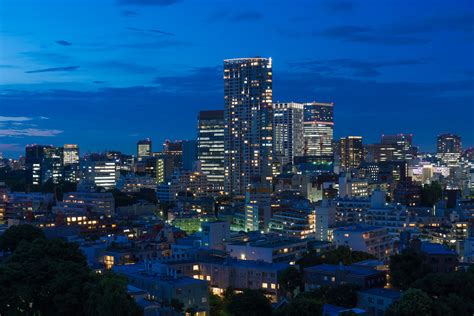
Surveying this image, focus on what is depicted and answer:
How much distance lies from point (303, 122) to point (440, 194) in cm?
3623

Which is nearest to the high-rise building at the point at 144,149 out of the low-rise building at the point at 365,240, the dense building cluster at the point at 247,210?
the dense building cluster at the point at 247,210

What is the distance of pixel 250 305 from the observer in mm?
12992

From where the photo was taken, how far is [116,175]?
56.1 metres

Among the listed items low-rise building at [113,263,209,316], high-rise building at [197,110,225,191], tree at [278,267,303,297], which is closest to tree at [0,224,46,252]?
low-rise building at [113,263,209,316]

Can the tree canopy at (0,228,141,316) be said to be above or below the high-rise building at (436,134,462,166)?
below

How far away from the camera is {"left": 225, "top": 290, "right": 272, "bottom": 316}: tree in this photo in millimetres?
12969

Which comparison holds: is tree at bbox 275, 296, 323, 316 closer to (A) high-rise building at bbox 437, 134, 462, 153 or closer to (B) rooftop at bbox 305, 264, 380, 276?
(B) rooftop at bbox 305, 264, 380, 276

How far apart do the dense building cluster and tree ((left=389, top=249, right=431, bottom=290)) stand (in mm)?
224

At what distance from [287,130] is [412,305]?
58.3 metres

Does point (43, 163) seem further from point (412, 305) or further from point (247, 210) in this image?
point (412, 305)

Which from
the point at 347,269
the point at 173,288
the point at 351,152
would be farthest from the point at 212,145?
the point at 173,288

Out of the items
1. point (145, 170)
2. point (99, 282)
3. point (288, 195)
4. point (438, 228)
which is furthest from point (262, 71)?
point (99, 282)

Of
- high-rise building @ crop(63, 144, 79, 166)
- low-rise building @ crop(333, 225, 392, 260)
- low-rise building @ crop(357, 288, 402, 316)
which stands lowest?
low-rise building @ crop(357, 288, 402, 316)

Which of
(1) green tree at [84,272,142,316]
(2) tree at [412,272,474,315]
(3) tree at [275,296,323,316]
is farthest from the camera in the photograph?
(2) tree at [412,272,474,315]
